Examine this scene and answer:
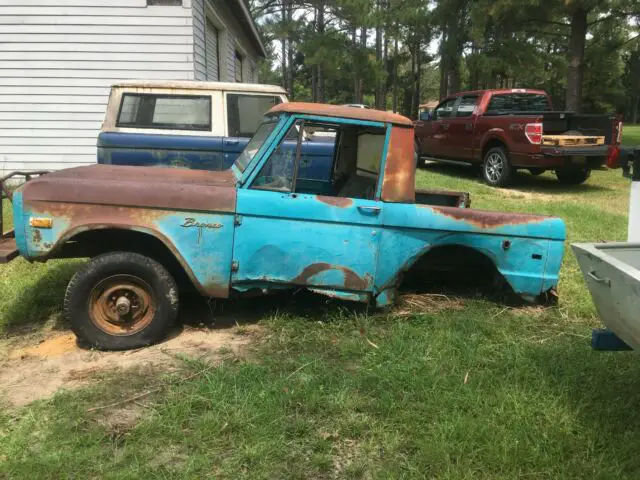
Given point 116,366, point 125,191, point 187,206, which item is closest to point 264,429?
point 116,366

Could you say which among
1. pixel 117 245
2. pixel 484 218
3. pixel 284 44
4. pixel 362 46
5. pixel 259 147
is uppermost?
pixel 284 44

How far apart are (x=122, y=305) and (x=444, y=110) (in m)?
10.6

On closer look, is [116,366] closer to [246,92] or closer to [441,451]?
[441,451]

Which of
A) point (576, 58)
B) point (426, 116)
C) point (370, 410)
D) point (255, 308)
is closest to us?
point (370, 410)

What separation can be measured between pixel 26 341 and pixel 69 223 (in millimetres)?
1035

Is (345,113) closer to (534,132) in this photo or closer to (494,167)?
(534,132)

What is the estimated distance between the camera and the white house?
10.0 m

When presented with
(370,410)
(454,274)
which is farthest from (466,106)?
(370,410)

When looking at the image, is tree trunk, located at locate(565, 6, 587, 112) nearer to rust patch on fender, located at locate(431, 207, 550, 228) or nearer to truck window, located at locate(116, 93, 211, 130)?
truck window, located at locate(116, 93, 211, 130)

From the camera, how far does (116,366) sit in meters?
3.45

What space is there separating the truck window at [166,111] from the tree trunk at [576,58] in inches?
460

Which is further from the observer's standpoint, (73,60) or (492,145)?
(492,145)

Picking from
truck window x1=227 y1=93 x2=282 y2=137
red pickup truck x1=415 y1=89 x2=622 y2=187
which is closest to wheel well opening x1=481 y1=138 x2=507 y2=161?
red pickup truck x1=415 y1=89 x2=622 y2=187

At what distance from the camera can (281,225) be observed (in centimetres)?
365
